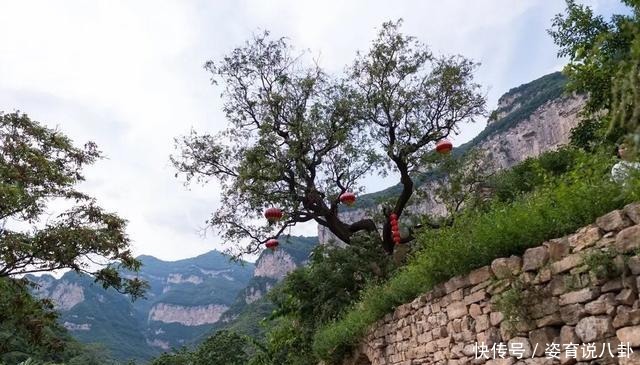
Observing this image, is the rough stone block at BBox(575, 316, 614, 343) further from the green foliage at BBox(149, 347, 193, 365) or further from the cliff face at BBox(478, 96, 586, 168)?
the cliff face at BBox(478, 96, 586, 168)

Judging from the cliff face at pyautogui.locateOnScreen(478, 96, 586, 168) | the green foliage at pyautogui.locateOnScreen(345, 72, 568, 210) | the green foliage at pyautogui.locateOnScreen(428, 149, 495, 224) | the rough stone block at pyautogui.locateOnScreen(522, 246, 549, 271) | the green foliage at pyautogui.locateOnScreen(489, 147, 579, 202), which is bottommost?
the rough stone block at pyautogui.locateOnScreen(522, 246, 549, 271)

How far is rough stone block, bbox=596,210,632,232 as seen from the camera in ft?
11.9

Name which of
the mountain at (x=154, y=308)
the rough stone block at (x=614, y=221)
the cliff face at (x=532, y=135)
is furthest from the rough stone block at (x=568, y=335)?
the mountain at (x=154, y=308)

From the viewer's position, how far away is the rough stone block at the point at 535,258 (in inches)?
166

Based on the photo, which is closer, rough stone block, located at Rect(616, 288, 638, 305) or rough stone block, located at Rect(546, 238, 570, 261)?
rough stone block, located at Rect(616, 288, 638, 305)

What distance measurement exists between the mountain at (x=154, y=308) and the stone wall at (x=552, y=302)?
7236 centimetres

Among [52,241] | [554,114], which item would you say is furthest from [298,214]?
[554,114]

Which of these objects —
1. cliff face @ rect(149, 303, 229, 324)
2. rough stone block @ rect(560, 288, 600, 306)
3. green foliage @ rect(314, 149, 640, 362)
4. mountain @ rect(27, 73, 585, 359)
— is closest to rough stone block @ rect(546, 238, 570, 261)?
green foliage @ rect(314, 149, 640, 362)

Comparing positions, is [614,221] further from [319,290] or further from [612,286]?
[319,290]

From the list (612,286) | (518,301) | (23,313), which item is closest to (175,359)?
(23,313)

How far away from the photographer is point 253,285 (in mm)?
100562

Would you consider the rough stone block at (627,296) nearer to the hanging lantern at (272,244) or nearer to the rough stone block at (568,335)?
the rough stone block at (568,335)

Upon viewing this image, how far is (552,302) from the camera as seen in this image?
4.08 m

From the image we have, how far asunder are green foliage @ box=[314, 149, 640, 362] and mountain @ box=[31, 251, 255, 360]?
71733 millimetres
